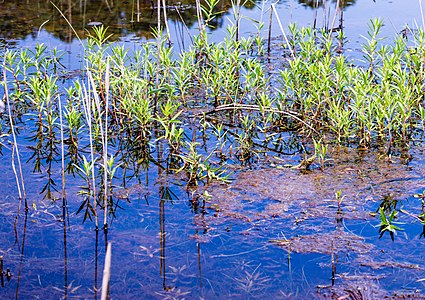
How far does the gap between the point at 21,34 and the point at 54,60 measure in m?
2.21

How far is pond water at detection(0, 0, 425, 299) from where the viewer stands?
4023 millimetres

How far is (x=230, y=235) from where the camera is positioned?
4.58 meters

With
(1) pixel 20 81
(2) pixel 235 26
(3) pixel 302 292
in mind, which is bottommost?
(3) pixel 302 292

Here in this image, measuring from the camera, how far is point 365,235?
4.53m

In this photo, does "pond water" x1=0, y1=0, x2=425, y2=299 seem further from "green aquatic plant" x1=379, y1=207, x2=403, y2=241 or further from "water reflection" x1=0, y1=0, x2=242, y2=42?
"water reflection" x1=0, y1=0, x2=242, y2=42

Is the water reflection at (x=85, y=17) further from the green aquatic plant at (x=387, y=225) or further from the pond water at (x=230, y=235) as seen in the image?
the green aquatic plant at (x=387, y=225)

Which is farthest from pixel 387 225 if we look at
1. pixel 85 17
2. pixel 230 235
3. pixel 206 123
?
pixel 85 17

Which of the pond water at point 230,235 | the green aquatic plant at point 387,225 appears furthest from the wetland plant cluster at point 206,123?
the green aquatic plant at point 387,225

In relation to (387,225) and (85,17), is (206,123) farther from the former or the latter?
(85,17)

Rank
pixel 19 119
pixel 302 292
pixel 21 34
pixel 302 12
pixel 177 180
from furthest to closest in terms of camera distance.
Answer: pixel 302 12, pixel 21 34, pixel 19 119, pixel 177 180, pixel 302 292

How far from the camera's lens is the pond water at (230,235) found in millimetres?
4023

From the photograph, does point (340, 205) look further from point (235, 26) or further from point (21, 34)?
point (21, 34)

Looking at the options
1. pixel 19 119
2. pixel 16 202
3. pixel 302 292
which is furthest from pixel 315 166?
pixel 19 119

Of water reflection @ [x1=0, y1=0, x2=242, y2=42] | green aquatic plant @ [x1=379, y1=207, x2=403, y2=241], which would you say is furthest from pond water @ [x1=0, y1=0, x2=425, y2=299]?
water reflection @ [x1=0, y1=0, x2=242, y2=42]
